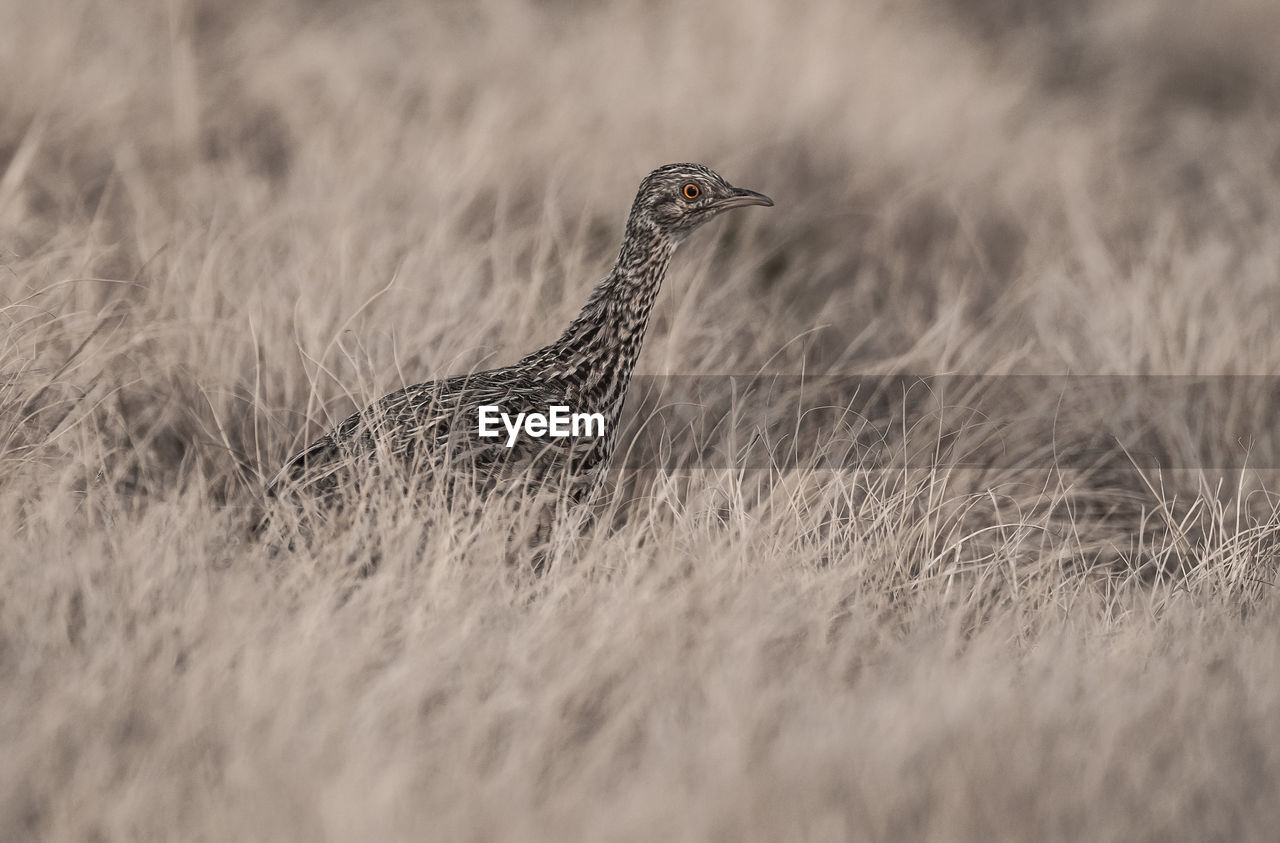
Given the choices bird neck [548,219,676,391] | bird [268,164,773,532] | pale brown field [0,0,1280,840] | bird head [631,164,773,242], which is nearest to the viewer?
pale brown field [0,0,1280,840]

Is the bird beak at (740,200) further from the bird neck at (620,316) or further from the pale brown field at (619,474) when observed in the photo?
the pale brown field at (619,474)

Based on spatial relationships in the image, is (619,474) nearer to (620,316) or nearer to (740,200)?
(620,316)

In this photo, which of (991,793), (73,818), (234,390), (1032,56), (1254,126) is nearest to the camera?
(73,818)

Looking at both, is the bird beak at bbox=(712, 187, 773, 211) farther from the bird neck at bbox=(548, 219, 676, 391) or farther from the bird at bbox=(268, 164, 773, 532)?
the bird neck at bbox=(548, 219, 676, 391)

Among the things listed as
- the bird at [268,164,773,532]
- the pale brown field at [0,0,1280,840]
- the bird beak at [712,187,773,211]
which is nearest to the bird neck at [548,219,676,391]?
the bird at [268,164,773,532]

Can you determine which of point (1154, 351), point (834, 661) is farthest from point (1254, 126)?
point (834, 661)

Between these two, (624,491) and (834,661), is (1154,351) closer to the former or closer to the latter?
(624,491)

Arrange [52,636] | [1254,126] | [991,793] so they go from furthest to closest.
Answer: [1254,126]
[52,636]
[991,793]
